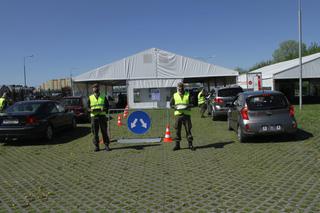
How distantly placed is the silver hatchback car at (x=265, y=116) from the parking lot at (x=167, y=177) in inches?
16.6

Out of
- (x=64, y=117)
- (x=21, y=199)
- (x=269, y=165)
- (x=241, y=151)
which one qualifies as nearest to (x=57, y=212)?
(x=21, y=199)

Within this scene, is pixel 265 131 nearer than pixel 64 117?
Yes

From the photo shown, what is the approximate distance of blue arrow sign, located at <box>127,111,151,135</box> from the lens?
1010cm

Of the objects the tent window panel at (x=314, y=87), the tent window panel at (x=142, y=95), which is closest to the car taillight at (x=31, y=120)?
the tent window panel at (x=142, y=95)

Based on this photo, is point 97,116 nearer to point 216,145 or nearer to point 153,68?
point 216,145

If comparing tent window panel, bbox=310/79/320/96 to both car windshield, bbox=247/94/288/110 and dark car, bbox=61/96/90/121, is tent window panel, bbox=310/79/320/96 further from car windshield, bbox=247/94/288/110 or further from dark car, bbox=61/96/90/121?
car windshield, bbox=247/94/288/110

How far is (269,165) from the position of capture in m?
6.70

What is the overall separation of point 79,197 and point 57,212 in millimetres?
622

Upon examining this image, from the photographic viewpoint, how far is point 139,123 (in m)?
10.1

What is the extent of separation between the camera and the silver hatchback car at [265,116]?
8992mm

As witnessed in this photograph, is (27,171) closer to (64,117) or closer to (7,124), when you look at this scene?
(7,124)

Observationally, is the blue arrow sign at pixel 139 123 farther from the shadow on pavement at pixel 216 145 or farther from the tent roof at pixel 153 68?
the tent roof at pixel 153 68

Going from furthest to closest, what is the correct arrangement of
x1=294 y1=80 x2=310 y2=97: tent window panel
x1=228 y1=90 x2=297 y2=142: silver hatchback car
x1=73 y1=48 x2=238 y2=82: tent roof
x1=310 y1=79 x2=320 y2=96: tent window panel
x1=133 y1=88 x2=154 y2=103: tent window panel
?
x1=294 y1=80 x2=310 y2=97: tent window panel, x1=310 y1=79 x2=320 y2=96: tent window panel, x1=133 y1=88 x2=154 y2=103: tent window panel, x1=73 y1=48 x2=238 y2=82: tent roof, x1=228 y1=90 x2=297 y2=142: silver hatchback car

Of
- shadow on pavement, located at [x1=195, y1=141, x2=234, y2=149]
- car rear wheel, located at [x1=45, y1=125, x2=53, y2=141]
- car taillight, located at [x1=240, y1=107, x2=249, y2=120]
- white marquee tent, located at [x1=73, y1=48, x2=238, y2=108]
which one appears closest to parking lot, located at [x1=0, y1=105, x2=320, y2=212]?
shadow on pavement, located at [x1=195, y1=141, x2=234, y2=149]
